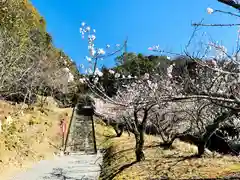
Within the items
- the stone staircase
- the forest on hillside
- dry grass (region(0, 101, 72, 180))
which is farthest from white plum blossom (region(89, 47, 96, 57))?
the stone staircase

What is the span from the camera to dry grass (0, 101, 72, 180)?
16.9 meters

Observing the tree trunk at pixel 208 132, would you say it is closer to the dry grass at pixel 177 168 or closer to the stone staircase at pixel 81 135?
the dry grass at pixel 177 168

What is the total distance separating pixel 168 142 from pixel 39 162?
7184mm

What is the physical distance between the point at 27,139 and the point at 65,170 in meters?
6.53

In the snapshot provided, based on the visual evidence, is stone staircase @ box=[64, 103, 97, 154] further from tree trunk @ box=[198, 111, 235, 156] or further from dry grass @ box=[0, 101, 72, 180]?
tree trunk @ box=[198, 111, 235, 156]

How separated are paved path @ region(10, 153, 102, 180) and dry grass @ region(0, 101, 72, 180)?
0.75 metres

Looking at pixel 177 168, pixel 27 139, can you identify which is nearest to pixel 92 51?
pixel 177 168

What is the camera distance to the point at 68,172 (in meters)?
14.8

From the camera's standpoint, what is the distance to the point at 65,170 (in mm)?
15461

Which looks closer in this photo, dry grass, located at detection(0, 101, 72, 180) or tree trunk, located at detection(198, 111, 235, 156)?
tree trunk, located at detection(198, 111, 235, 156)

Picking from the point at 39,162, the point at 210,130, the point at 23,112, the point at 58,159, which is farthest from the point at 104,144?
the point at 210,130

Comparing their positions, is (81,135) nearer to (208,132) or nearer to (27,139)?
(27,139)

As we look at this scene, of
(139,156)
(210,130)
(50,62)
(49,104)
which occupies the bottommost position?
(139,156)

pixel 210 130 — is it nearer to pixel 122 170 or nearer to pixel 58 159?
pixel 122 170
